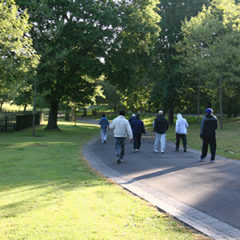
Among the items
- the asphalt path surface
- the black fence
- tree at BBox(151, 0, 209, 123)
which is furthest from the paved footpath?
tree at BBox(151, 0, 209, 123)

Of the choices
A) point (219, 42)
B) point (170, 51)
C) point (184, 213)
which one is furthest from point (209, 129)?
point (170, 51)

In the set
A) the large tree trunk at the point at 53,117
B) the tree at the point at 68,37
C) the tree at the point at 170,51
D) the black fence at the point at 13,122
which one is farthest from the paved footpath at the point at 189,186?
the tree at the point at 170,51

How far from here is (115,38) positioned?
25.0 metres

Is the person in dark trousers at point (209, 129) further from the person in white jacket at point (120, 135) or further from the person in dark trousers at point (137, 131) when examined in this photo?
the person in dark trousers at point (137, 131)

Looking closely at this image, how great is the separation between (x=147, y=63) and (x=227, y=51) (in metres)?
6.85

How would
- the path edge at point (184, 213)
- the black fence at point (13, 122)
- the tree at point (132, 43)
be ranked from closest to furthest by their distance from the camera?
the path edge at point (184, 213) < the tree at point (132, 43) < the black fence at point (13, 122)

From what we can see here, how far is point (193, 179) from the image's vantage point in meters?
7.97

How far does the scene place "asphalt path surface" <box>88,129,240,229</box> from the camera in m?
5.66

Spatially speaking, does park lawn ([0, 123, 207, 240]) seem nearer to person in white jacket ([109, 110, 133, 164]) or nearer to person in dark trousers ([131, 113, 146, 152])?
person in white jacket ([109, 110, 133, 164])

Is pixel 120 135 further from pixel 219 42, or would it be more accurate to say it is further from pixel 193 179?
pixel 219 42

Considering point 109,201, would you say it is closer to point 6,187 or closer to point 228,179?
point 6,187

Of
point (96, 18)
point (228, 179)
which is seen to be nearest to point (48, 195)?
point (228, 179)

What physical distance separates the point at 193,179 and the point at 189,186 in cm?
79

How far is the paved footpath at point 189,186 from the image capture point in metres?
4.90
